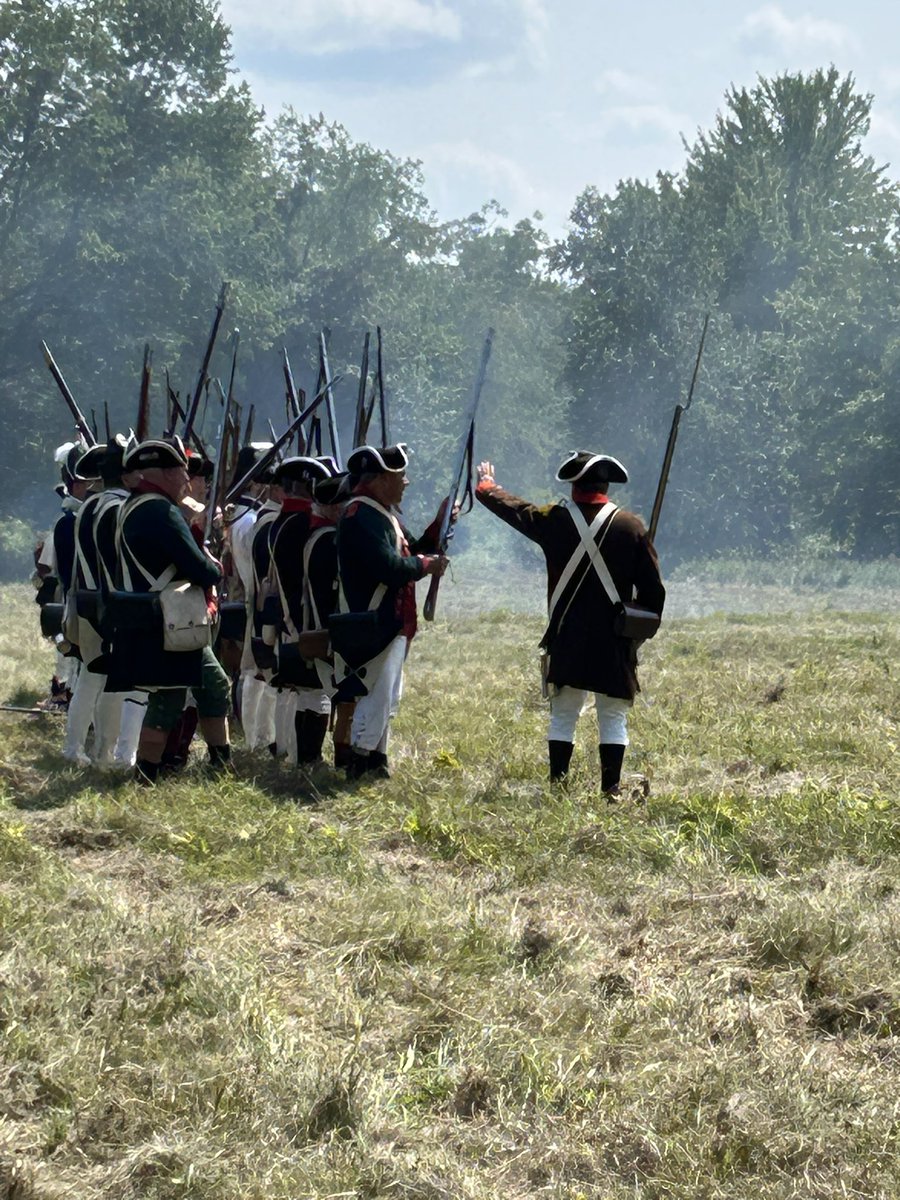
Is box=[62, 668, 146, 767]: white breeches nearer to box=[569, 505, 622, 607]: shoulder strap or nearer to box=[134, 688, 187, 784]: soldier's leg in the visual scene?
box=[134, 688, 187, 784]: soldier's leg

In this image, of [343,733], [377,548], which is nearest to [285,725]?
[343,733]

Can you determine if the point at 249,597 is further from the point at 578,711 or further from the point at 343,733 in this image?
the point at 578,711

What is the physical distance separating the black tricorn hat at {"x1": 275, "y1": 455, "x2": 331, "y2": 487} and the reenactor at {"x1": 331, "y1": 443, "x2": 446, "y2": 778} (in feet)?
1.68

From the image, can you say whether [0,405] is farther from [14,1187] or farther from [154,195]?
[14,1187]

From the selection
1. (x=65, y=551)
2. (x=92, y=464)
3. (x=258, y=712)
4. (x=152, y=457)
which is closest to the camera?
(x=152, y=457)

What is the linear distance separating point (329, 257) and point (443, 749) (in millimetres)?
50544

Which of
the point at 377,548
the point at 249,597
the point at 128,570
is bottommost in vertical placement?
the point at 249,597

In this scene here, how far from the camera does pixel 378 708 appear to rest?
823 centimetres

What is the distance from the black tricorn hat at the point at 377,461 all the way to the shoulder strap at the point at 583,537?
3.12 feet

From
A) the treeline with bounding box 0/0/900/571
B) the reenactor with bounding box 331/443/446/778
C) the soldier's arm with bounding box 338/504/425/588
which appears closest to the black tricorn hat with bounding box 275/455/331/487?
the reenactor with bounding box 331/443/446/778

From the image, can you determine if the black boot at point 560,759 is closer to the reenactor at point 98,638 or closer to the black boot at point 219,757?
the black boot at point 219,757

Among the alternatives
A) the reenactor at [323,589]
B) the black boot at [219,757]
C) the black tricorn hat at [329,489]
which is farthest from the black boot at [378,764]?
the black tricorn hat at [329,489]

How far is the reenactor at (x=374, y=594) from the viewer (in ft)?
26.3

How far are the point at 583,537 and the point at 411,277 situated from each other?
165 feet
